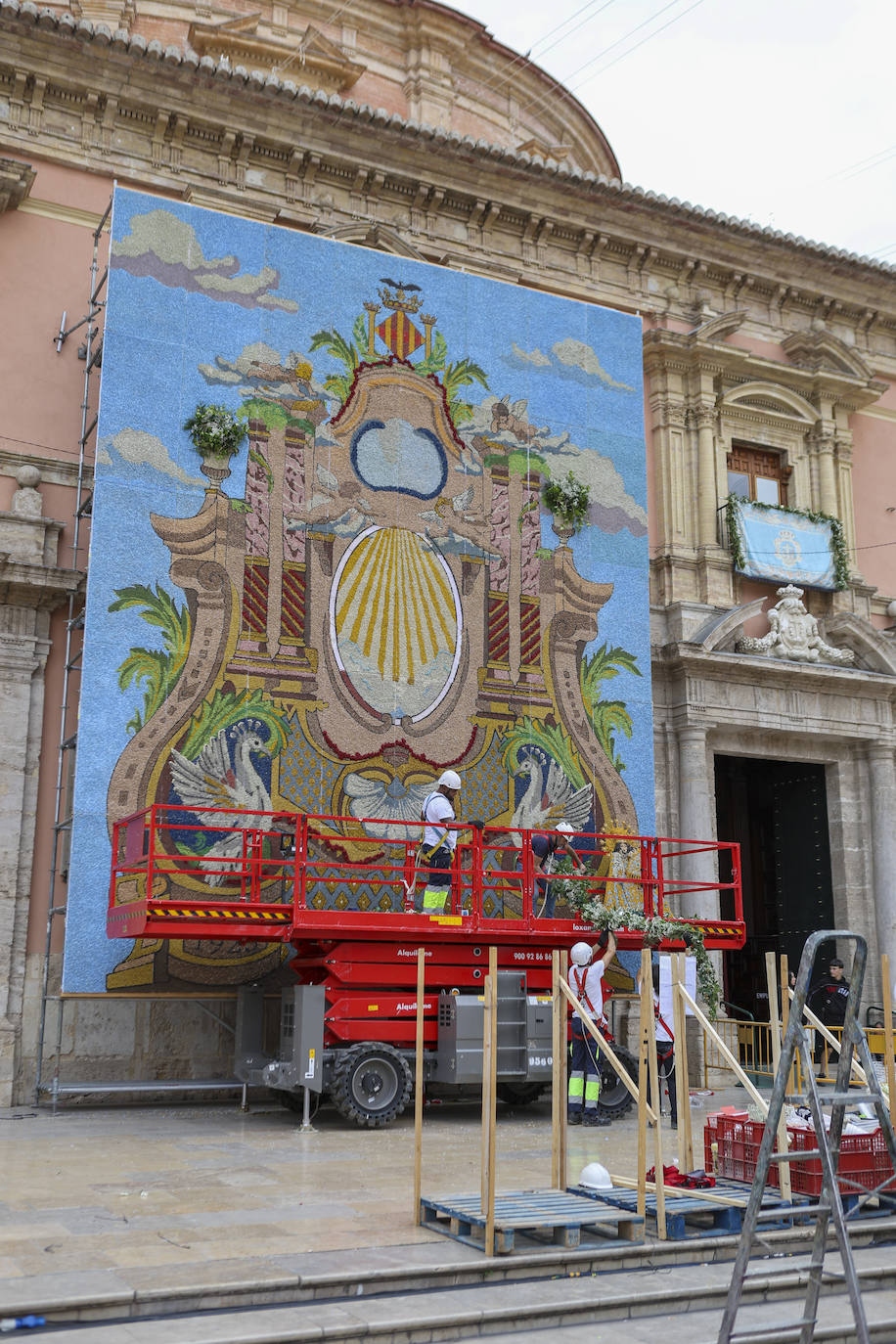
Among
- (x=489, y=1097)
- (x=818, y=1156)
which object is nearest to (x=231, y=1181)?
(x=489, y=1097)

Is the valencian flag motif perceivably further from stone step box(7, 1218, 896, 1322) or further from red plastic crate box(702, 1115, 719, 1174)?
stone step box(7, 1218, 896, 1322)

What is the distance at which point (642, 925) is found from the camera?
15336 mm

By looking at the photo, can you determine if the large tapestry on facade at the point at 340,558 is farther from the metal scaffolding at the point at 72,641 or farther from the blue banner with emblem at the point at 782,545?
the blue banner with emblem at the point at 782,545

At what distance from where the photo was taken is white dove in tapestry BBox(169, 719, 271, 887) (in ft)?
50.9

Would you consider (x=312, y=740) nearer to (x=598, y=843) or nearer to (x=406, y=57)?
(x=598, y=843)

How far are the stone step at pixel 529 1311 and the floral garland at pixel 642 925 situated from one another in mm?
7245

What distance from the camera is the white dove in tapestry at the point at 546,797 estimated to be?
17547mm

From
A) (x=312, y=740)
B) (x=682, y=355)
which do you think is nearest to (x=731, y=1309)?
(x=312, y=740)

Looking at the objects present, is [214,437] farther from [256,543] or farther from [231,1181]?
[231,1181]

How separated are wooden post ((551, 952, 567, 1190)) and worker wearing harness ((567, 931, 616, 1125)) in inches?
178

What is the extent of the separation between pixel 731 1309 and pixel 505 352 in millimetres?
15348

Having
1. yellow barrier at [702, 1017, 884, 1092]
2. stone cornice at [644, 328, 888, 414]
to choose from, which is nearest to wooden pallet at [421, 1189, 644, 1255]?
yellow barrier at [702, 1017, 884, 1092]

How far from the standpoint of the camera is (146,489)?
634 inches

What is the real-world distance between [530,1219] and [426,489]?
38.5 feet
